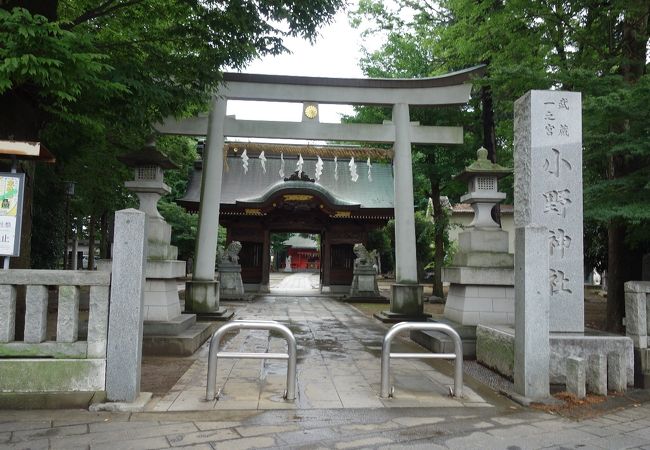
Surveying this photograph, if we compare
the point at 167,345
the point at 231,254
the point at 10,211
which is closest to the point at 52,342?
the point at 10,211

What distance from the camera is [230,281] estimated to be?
1844 centimetres

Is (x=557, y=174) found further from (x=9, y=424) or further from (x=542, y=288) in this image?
(x=9, y=424)

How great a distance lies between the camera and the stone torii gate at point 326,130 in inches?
472

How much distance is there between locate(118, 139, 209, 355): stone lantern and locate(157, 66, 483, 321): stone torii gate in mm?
2593

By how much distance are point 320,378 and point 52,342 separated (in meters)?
3.34

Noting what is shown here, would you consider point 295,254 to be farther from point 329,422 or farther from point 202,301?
point 329,422

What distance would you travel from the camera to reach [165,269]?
8281 mm

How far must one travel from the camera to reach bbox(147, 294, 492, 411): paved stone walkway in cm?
532

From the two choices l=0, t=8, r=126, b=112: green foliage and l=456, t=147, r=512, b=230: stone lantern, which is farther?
l=456, t=147, r=512, b=230: stone lantern

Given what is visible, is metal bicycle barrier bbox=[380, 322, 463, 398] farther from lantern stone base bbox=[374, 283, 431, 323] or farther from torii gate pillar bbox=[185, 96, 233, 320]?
torii gate pillar bbox=[185, 96, 233, 320]

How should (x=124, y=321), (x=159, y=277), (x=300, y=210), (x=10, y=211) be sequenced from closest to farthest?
(x=124, y=321)
(x=10, y=211)
(x=159, y=277)
(x=300, y=210)

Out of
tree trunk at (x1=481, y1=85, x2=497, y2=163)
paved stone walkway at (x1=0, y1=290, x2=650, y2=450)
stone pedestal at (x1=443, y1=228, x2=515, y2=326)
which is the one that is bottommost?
paved stone walkway at (x1=0, y1=290, x2=650, y2=450)

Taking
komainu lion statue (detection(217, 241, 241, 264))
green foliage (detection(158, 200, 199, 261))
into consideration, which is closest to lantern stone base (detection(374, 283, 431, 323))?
komainu lion statue (detection(217, 241, 241, 264))

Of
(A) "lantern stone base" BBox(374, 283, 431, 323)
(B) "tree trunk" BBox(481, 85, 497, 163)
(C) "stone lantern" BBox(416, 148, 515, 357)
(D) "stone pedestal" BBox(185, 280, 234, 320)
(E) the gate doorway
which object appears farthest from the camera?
(E) the gate doorway
